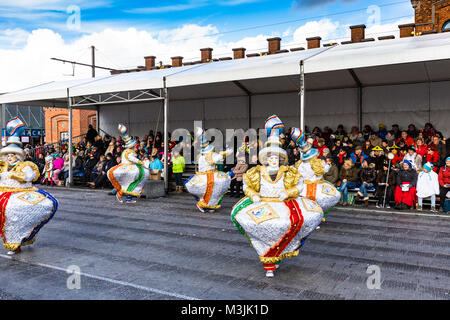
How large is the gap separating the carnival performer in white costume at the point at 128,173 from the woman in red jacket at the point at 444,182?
7.38 metres

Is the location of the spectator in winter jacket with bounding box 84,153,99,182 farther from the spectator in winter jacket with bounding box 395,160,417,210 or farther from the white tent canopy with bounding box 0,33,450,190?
the spectator in winter jacket with bounding box 395,160,417,210

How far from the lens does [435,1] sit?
21062 mm

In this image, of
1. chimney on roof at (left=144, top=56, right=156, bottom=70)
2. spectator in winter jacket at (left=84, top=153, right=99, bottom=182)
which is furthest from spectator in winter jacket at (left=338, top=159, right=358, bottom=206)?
chimney on roof at (left=144, top=56, right=156, bottom=70)

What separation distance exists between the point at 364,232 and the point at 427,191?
316 cm

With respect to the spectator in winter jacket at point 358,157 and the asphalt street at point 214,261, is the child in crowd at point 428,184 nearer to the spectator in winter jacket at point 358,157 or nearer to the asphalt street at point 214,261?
the asphalt street at point 214,261

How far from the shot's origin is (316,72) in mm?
10438

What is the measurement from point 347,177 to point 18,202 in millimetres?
7962

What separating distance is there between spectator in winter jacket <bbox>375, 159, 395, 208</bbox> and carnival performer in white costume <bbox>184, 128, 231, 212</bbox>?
4025 mm

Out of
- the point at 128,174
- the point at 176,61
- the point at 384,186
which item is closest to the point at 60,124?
the point at 176,61

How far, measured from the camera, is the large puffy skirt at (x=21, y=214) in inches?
223

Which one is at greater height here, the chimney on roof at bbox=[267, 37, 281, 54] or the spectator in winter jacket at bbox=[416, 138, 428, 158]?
the chimney on roof at bbox=[267, 37, 281, 54]

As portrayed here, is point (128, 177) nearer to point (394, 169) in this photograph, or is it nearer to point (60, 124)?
point (394, 169)

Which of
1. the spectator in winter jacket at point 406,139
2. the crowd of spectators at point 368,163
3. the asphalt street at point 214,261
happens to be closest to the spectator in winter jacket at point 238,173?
the crowd of spectators at point 368,163

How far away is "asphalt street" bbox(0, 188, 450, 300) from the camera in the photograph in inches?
175
